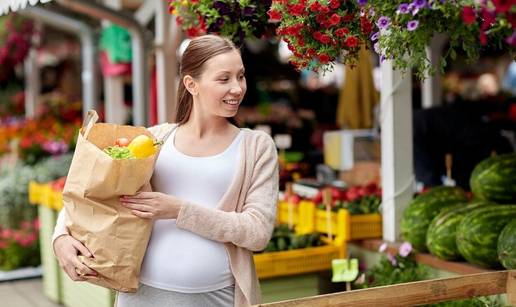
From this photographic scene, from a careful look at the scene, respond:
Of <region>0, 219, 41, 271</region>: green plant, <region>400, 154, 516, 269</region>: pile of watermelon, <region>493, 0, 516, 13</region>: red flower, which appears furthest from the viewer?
<region>0, 219, 41, 271</region>: green plant

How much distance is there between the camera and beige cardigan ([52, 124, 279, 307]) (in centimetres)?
280

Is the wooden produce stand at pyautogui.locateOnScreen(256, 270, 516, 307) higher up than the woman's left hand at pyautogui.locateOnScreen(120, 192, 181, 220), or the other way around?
the woman's left hand at pyautogui.locateOnScreen(120, 192, 181, 220)

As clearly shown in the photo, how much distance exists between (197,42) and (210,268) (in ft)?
2.62

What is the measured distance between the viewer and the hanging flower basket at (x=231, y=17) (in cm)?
362

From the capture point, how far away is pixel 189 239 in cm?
287

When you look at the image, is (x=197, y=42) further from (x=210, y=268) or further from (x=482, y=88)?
(x=482, y=88)

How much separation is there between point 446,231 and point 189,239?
5.87ft

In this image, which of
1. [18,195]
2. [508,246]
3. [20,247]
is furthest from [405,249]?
Result: [18,195]

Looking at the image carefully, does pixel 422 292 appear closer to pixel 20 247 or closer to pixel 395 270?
pixel 395 270

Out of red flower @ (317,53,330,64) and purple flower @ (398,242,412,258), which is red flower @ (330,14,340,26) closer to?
red flower @ (317,53,330,64)

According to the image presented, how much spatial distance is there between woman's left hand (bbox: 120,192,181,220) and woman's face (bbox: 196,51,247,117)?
1.21 ft

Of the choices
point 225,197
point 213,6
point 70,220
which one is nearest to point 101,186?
point 70,220

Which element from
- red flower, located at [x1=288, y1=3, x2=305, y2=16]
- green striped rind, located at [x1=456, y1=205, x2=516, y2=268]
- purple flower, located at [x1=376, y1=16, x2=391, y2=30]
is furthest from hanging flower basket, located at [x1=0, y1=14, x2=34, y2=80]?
purple flower, located at [x1=376, y1=16, x2=391, y2=30]

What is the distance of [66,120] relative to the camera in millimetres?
11141
